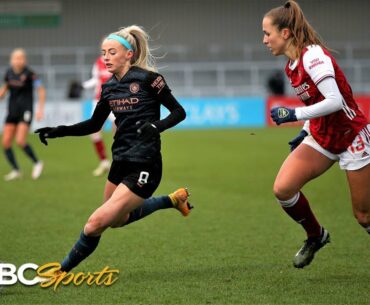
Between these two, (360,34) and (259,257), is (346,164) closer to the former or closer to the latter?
(259,257)

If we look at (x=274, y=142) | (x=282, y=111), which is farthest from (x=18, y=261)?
(x=274, y=142)

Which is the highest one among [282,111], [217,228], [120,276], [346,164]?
[282,111]

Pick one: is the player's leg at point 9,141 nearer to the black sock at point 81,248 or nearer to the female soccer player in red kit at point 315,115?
the black sock at point 81,248

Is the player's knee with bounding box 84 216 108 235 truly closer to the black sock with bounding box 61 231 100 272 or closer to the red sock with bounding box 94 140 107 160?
the black sock with bounding box 61 231 100 272

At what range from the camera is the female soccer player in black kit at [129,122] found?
618 cm

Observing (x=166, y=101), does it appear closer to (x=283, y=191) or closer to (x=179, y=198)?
(x=283, y=191)

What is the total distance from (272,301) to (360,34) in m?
33.2

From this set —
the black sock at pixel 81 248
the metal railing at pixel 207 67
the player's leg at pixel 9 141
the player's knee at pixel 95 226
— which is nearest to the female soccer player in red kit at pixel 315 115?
the player's knee at pixel 95 226

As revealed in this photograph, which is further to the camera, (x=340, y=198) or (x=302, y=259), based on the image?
(x=340, y=198)

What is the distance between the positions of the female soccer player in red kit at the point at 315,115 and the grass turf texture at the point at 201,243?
0.56 m

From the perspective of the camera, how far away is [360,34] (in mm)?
37375

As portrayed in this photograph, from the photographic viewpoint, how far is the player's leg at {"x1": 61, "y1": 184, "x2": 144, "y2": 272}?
6.11m

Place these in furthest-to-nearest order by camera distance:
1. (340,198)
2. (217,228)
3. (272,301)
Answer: (340,198)
(217,228)
(272,301)

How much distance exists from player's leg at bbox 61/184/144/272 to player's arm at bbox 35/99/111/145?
0.71 meters
